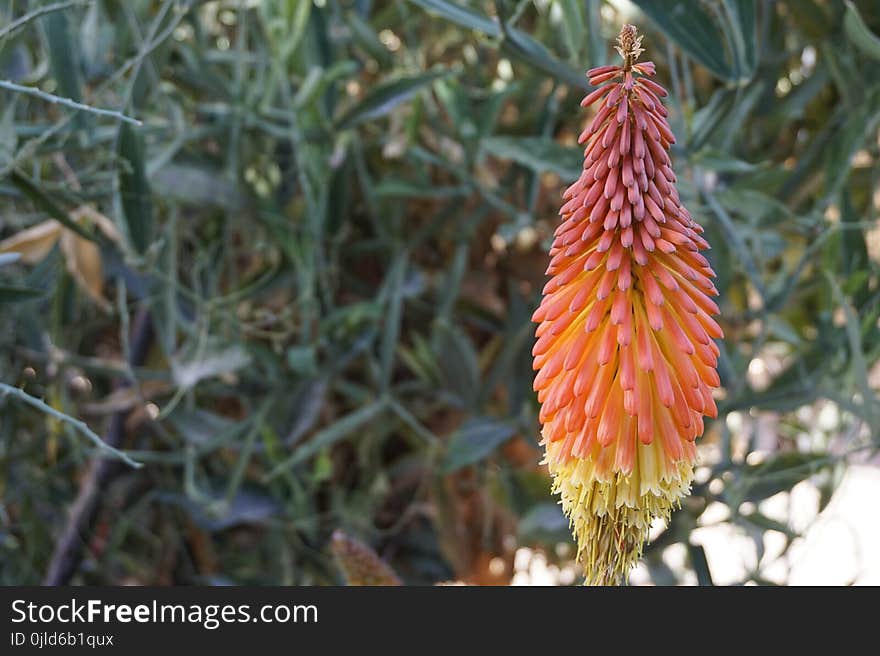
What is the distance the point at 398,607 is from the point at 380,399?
0.36 metres

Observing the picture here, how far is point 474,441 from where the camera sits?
0.81 meters

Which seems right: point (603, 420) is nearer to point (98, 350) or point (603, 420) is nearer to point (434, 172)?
point (434, 172)

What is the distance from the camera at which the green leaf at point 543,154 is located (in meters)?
0.65

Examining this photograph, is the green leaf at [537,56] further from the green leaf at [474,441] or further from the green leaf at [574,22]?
the green leaf at [474,441]

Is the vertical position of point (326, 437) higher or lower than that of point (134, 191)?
lower

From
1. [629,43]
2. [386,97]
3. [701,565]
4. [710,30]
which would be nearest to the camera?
[629,43]

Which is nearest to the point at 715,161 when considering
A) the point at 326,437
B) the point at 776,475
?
the point at 776,475

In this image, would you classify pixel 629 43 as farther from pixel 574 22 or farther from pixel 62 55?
pixel 62 55

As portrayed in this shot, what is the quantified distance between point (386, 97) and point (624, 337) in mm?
494

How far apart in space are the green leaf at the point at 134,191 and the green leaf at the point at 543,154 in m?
Result: 0.24

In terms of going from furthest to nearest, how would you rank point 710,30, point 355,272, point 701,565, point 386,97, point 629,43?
point 355,272 → point 386,97 → point 701,565 → point 710,30 → point 629,43

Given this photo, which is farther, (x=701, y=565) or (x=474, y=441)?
(x=474, y=441)

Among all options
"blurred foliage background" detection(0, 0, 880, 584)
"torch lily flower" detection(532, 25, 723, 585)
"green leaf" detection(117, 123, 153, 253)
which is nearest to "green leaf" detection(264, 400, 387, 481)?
"blurred foliage background" detection(0, 0, 880, 584)

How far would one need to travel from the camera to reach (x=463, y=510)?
990 mm
